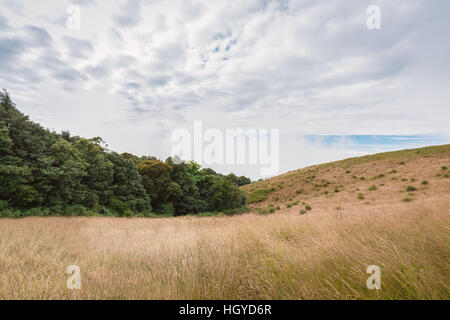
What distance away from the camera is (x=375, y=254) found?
261cm

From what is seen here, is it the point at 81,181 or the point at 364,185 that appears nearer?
the point at 81,181

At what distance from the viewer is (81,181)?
19281 millimetres

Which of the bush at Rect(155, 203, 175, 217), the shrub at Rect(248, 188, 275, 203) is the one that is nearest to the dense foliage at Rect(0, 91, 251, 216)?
the bush at Rect(155, 203, 175, 217)

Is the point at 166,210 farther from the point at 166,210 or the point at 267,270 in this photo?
the point at 267,270

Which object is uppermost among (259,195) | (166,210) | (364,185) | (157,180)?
(157,180)

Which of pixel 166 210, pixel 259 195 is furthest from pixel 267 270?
pixel 259 195

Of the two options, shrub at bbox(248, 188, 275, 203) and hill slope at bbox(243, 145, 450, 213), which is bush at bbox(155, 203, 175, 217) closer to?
hill slope at bbox(243, 145, 450, 213)

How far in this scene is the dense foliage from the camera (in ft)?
45.6

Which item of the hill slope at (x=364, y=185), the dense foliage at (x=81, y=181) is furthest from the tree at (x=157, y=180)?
the hill slope at (x=364, y=185)

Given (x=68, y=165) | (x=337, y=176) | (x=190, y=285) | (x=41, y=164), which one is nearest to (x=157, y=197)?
(x=68, y=165)

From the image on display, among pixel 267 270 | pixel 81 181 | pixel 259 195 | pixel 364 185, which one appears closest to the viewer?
pixel 267 270

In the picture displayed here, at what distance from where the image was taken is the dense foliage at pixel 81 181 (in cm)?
1390

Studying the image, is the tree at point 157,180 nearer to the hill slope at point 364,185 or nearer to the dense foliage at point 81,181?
the dense foliage at point 81,181
